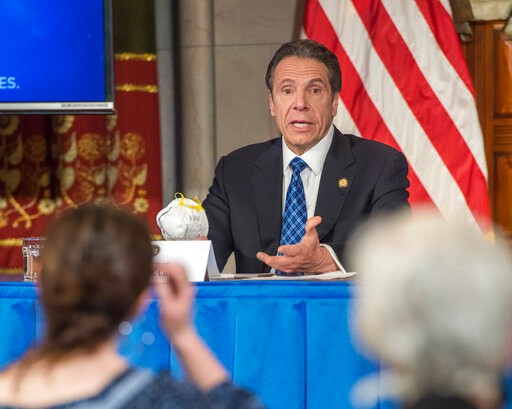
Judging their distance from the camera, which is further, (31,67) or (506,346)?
(31,67)

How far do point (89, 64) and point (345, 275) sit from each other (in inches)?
79.4

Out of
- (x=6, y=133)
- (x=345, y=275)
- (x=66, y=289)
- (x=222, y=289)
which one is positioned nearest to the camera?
(x=66, y=289)

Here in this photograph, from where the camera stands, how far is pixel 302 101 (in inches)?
128

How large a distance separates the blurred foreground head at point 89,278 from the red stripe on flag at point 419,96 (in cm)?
307

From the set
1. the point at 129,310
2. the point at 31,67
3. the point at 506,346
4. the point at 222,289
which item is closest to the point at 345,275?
the point at 222,289

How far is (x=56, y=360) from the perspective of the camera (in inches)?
51.0

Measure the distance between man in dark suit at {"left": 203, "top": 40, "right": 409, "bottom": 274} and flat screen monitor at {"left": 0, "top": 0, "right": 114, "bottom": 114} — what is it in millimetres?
1070

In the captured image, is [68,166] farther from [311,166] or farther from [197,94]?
[311,166]

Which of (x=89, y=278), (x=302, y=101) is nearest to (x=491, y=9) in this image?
(x=302, y=101)

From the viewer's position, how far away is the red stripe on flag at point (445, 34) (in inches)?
166

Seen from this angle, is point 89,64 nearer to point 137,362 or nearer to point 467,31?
point 467,31

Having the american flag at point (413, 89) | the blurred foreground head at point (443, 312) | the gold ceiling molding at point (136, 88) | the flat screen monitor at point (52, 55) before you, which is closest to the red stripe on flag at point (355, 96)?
the american flag at point (413, 89)

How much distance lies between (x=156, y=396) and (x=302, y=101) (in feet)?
6.78

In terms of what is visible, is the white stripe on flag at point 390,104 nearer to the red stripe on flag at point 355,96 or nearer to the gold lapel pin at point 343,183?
the red stripe on flag at point 355,96
